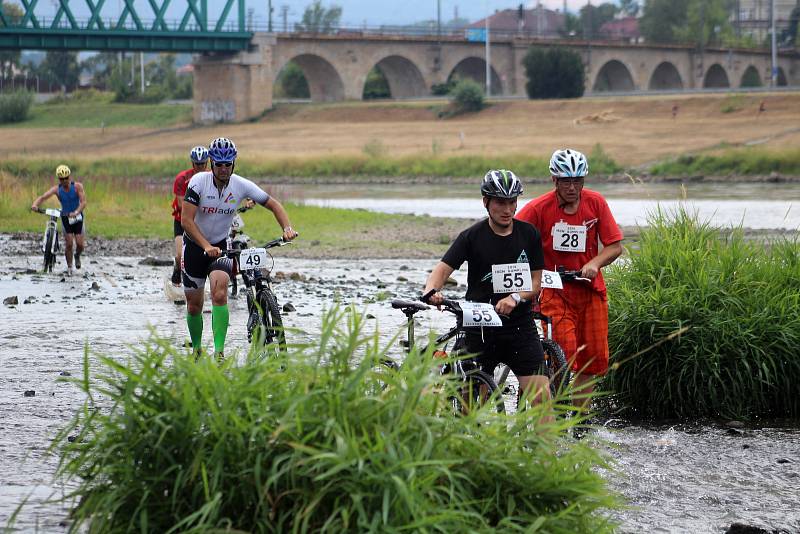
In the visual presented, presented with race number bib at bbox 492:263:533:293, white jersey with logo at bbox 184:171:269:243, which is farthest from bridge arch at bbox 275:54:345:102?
race number bib at bbox 492:263:533:293

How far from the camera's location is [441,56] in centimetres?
12044

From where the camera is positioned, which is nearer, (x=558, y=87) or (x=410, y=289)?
(x=410, y=289)

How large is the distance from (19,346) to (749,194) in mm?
34705

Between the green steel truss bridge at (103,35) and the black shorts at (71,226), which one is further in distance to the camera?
the green steel truss bridge at (103,35)

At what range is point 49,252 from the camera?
65.0ft

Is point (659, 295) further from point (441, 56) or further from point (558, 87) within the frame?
point (441, 56)

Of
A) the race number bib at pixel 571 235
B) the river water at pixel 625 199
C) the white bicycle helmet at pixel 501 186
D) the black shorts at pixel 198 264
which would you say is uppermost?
the white bicycle helmet at pixel 501 186

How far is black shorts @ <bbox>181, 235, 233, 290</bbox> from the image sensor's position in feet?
34.8

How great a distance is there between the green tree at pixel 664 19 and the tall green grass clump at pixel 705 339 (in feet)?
546

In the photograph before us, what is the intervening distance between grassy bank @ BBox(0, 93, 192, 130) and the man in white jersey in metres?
90.3

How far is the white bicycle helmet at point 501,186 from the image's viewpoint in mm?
7191

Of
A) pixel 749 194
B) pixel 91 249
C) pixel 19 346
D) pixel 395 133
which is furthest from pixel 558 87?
pixel 19 346

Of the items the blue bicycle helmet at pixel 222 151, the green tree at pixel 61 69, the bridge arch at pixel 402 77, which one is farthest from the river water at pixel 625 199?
the green tree at pixel 61 69

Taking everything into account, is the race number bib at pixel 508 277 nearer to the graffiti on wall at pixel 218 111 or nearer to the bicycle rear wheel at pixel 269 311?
the bicycle rear wheel at pixel 269 311
